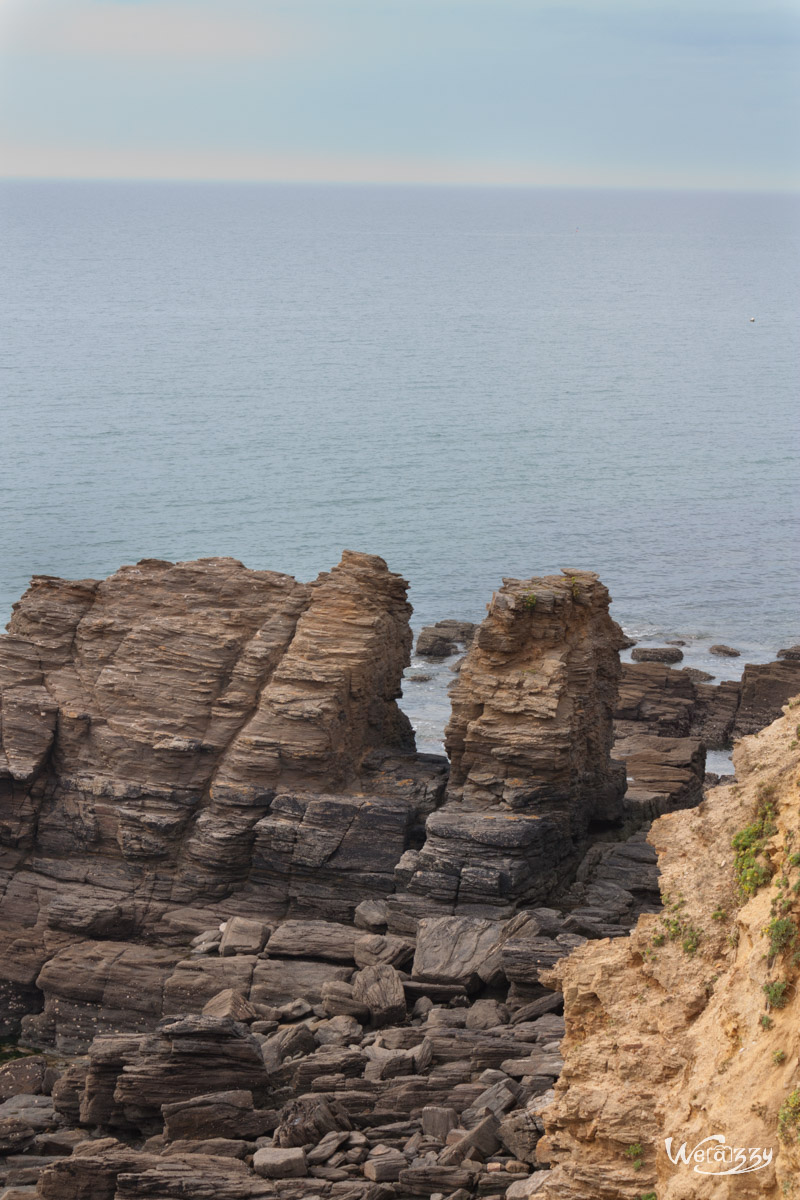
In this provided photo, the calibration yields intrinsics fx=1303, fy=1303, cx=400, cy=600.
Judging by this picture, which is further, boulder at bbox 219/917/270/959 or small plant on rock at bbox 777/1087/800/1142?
boulder at bbox 219/917/270/959

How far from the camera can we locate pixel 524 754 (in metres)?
35.6

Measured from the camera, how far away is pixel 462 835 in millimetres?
34094

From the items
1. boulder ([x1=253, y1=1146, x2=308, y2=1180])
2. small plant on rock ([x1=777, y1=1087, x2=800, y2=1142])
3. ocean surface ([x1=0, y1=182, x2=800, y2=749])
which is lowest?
boulder ([x1=253, y1=1146, x2=308, y2=1180])

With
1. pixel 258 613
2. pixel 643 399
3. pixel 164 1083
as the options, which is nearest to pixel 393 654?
pixel 258 613

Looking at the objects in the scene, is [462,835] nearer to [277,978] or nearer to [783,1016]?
[277,978]

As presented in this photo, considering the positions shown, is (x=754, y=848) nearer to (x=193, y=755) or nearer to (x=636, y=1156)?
(x=636, y=1156)

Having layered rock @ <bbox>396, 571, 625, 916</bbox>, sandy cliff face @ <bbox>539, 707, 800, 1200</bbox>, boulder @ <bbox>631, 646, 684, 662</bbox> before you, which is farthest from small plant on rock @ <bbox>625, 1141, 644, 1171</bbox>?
boulder @ <bbox>631, 646, 684, 662</bbox>

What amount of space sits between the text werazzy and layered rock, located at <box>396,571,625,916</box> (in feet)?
64.9

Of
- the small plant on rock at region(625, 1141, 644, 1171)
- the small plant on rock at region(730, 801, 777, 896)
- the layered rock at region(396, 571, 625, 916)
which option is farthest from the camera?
the layered rock at region(396, 571, 625, 916)

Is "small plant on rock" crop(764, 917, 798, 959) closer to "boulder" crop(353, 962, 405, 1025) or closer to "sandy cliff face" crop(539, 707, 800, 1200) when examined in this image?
"sandy cliff face" crop(539, 707, 800, 1200)

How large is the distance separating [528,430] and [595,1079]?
407 feet

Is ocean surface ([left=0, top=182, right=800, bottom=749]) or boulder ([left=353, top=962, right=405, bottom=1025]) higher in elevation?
ocean surface ([left=0, top=182, right=800, bottom=749])

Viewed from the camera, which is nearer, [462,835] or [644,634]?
[462,835]

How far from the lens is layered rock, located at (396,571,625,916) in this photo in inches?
1332
